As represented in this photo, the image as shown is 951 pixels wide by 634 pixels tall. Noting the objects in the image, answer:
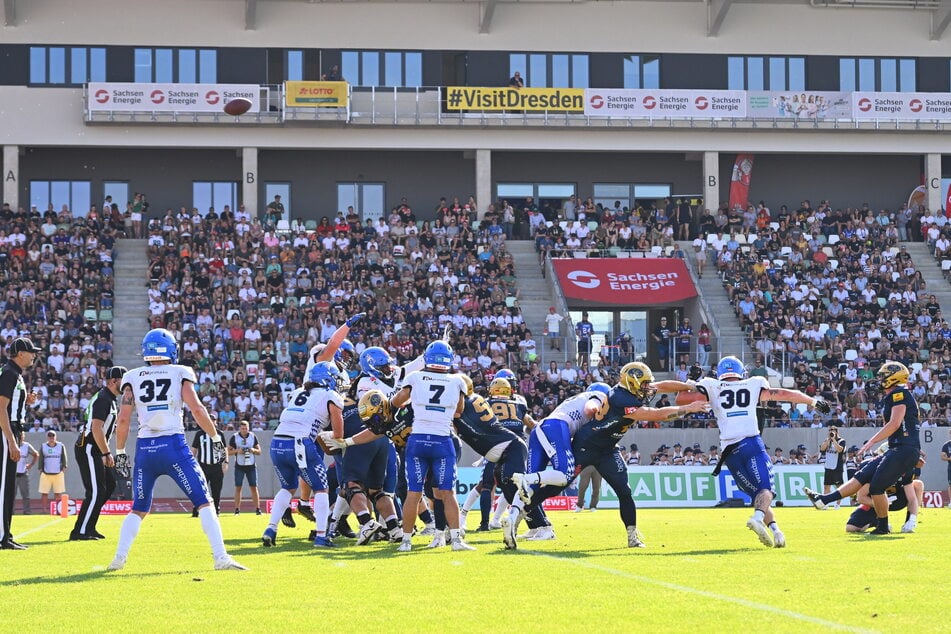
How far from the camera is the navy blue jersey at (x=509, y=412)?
57.8 feet

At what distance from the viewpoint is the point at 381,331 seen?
122 ft

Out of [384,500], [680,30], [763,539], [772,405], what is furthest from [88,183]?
[763,539]

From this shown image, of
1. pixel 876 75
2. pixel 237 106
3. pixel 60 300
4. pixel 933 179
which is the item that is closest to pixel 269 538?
pixel 60 300

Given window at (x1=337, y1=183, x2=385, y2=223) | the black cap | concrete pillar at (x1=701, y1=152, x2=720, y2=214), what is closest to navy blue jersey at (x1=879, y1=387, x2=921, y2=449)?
the black cap

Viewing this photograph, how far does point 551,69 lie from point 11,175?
18561 millimetres

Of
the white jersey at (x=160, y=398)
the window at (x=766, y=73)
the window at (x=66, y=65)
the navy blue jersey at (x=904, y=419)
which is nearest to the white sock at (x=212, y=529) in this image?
the white jersey at (x=160, y=398)

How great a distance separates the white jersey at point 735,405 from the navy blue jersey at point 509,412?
10.3 feet

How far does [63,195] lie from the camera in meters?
46.5

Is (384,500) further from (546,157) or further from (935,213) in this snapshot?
(935,213)

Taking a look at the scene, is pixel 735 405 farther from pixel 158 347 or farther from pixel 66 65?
pixel 66 65

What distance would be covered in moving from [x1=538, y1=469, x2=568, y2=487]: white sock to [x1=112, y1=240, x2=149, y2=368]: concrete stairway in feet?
77.7

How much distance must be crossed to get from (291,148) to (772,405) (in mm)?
18715

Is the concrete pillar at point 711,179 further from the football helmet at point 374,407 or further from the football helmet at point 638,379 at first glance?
the football helmet at point 374,407

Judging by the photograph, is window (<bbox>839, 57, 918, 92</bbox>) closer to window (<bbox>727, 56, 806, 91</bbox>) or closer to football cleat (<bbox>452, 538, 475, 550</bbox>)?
window (<bbox>727, 56, 806, 91</bbox>)
